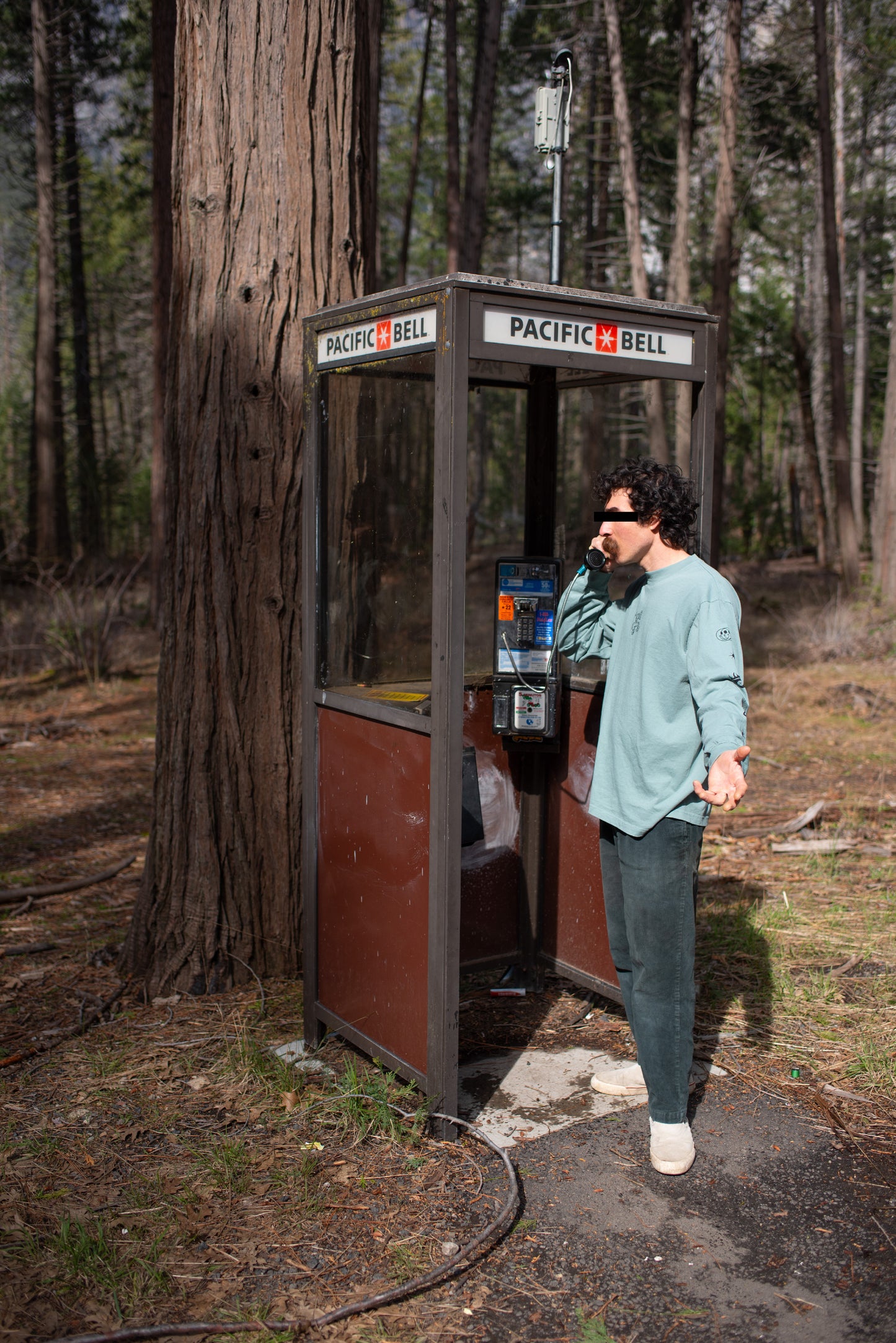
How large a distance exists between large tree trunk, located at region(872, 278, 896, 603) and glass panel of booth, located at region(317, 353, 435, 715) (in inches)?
441

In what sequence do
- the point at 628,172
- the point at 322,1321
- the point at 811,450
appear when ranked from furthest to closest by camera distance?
1. the point at 811,450
2. the point at 628,172
3. the point at 322,1321

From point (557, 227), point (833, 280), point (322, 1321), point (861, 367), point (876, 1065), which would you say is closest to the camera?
point (322, 1321)

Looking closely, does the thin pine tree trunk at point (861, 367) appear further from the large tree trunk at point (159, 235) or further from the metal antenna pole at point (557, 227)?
the metal antenna pole at point (557, 227)

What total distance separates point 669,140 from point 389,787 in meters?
22.9

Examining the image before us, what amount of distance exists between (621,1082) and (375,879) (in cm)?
104

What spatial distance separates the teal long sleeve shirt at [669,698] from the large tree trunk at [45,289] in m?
16.3

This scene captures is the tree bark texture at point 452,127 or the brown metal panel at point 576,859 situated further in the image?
the tree bark texture at point 452,127

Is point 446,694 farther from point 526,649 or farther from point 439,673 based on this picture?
point 526,649

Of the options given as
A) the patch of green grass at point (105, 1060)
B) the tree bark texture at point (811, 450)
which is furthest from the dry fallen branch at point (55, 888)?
the tree bark texture at point (811, 450)

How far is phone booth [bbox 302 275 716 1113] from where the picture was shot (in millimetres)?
3166

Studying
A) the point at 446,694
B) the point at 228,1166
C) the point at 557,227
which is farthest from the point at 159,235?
the point at 228,1166

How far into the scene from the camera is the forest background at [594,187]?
61.4ft

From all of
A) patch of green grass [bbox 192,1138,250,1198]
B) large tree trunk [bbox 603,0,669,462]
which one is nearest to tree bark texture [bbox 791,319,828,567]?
large tree trunk [bbox 603,0,669,462]

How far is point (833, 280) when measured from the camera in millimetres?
17422
